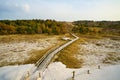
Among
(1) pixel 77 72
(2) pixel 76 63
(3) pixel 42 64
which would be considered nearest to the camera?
(1) pixel 77 72

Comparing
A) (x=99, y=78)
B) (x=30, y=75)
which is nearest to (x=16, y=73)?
(x=30, y=75)

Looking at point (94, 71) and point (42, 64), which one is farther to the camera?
point (42, 64)

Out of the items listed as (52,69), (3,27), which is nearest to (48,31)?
(3,27)

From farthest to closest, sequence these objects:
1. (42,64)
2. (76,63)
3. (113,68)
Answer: (76,63), (42,64), (113,68)

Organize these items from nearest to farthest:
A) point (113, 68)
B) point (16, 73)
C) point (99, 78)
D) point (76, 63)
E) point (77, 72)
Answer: point (99, 78), point (16, 73), point (77, 72), point (113, 68), point (76, 63)

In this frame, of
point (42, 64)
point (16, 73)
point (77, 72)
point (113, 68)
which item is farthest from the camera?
point (42, 64)

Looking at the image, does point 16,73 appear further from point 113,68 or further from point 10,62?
point 113,68

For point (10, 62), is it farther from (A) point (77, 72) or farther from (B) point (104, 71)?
(B) point (104, 71)

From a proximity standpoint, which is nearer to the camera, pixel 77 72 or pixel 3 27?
pixel 77 72
